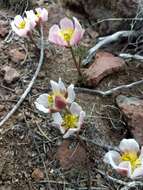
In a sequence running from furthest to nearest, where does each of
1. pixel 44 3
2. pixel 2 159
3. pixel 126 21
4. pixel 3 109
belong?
1. pixel 44 3
2. pixel 126 21
3. pixel 3 109
4. pixel 2 159

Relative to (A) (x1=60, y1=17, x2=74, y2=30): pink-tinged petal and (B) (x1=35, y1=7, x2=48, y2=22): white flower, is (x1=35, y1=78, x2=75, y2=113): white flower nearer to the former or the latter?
(A) (x1=60, y1=17, x2=74, y2=30): pink-tinged petal

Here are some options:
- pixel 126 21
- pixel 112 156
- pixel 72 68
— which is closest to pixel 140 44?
pixel 126 21

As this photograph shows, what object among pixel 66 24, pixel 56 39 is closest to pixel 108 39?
pixel 66 24

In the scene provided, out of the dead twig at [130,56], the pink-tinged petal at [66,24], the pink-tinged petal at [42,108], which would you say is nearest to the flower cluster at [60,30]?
the pink-tinged petal at [66,24]

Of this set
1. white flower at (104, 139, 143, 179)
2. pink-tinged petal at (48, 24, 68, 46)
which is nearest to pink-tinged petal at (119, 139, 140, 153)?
white flower at (104, 139, 143, 179)

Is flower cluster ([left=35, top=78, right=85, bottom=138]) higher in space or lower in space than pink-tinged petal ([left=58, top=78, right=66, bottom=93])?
lower

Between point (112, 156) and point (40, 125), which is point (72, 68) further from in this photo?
point (112, 156)
